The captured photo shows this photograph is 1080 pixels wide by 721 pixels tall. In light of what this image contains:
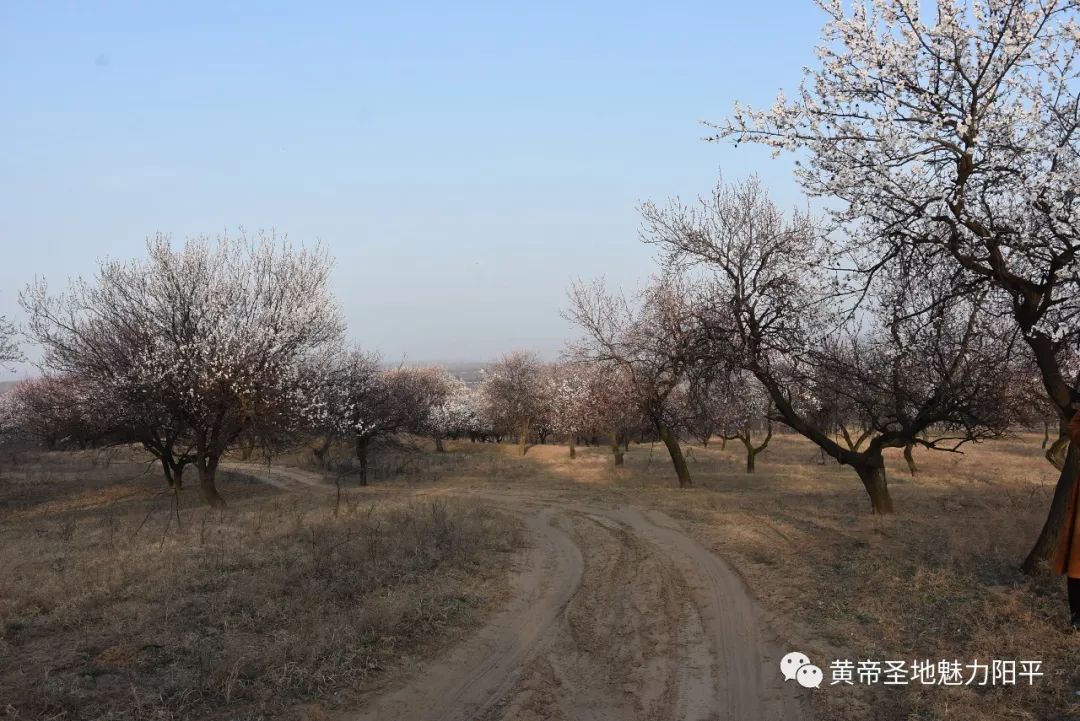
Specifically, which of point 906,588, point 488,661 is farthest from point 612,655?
point 906,588

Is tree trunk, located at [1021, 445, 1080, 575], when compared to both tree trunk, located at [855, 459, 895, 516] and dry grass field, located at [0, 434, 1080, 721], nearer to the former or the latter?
dry grass field, located at [0, 434, 1080, 721]

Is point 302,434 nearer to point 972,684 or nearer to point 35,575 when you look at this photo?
point 35,575

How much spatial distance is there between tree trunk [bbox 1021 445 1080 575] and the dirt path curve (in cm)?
323

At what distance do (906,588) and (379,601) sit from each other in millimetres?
5897

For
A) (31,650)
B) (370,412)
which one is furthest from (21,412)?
(31,650)

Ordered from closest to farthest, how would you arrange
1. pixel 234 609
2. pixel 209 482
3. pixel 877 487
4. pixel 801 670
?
pixel 801 670
pixel 234 609
pixel 877 487
pixel 209 482

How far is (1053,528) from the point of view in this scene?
8180mm

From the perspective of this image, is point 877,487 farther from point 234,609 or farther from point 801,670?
point 234,609

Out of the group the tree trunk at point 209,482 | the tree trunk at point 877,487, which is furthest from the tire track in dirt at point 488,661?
the tree trunk at point 209,482

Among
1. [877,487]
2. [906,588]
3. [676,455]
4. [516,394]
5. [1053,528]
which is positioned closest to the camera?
[906,588]

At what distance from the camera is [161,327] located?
2094 centimetres

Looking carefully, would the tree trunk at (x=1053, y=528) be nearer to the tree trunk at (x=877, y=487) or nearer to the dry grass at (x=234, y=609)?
the dry grass at (x=234, y=609)

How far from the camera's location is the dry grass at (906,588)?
17.1 ft

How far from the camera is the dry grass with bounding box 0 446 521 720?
17.7ft
